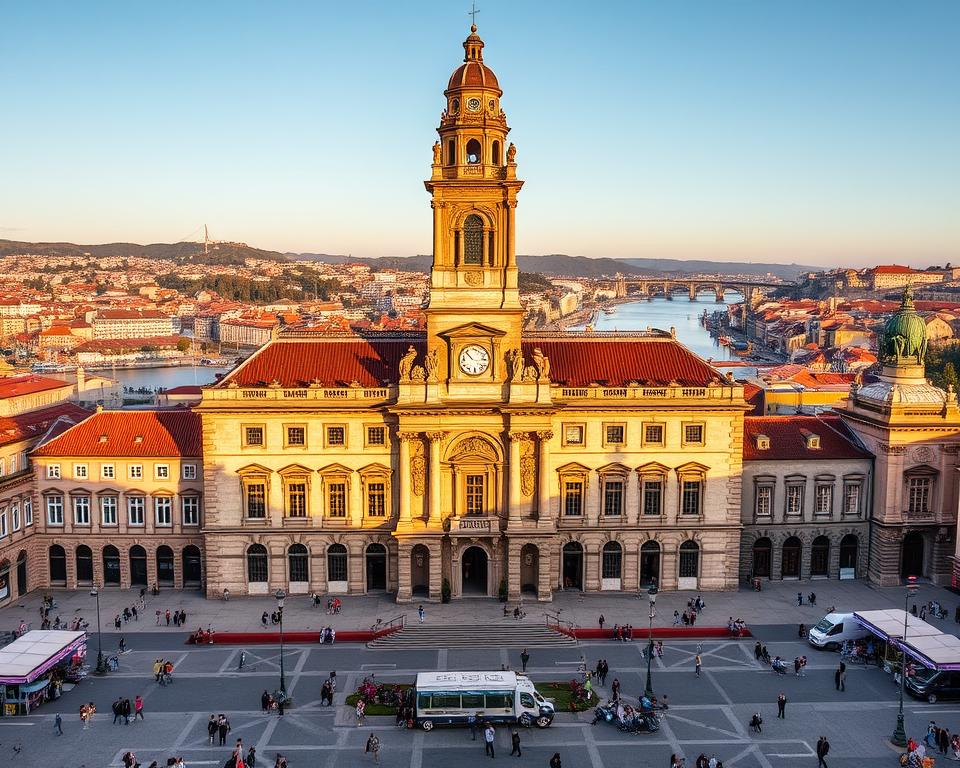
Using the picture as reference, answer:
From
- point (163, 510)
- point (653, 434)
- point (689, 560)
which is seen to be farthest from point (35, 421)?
point (689, 560)

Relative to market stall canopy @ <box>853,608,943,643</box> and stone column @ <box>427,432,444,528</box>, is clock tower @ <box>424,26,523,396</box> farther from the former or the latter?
market stall canopy @ <box>853,608,943,643</box>

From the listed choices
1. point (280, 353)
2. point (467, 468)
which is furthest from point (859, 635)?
point (280, 353)

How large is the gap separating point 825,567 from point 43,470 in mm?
55239

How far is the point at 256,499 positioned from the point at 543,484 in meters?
19.1

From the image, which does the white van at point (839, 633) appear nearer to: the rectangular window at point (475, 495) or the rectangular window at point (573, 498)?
the rectangular window at point (573, 498)

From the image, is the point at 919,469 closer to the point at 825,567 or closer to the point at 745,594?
the point at 825,567

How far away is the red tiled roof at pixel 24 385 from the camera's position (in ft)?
238

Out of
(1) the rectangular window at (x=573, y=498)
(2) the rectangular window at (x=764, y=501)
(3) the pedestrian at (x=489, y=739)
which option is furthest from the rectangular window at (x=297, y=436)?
(2) the rectangular window at (x=764, y=501)

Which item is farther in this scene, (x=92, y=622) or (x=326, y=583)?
(x=326, y=583)

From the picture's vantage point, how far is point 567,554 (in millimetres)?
64562

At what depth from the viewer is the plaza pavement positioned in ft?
141

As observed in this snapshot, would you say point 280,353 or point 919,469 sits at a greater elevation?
point 280,353

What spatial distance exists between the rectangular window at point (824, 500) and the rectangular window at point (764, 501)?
3364mm

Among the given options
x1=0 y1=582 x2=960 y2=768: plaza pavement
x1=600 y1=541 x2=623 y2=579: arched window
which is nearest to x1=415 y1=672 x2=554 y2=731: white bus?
x1=0 y1=582 x2=960 y2=768: plaza pavement
